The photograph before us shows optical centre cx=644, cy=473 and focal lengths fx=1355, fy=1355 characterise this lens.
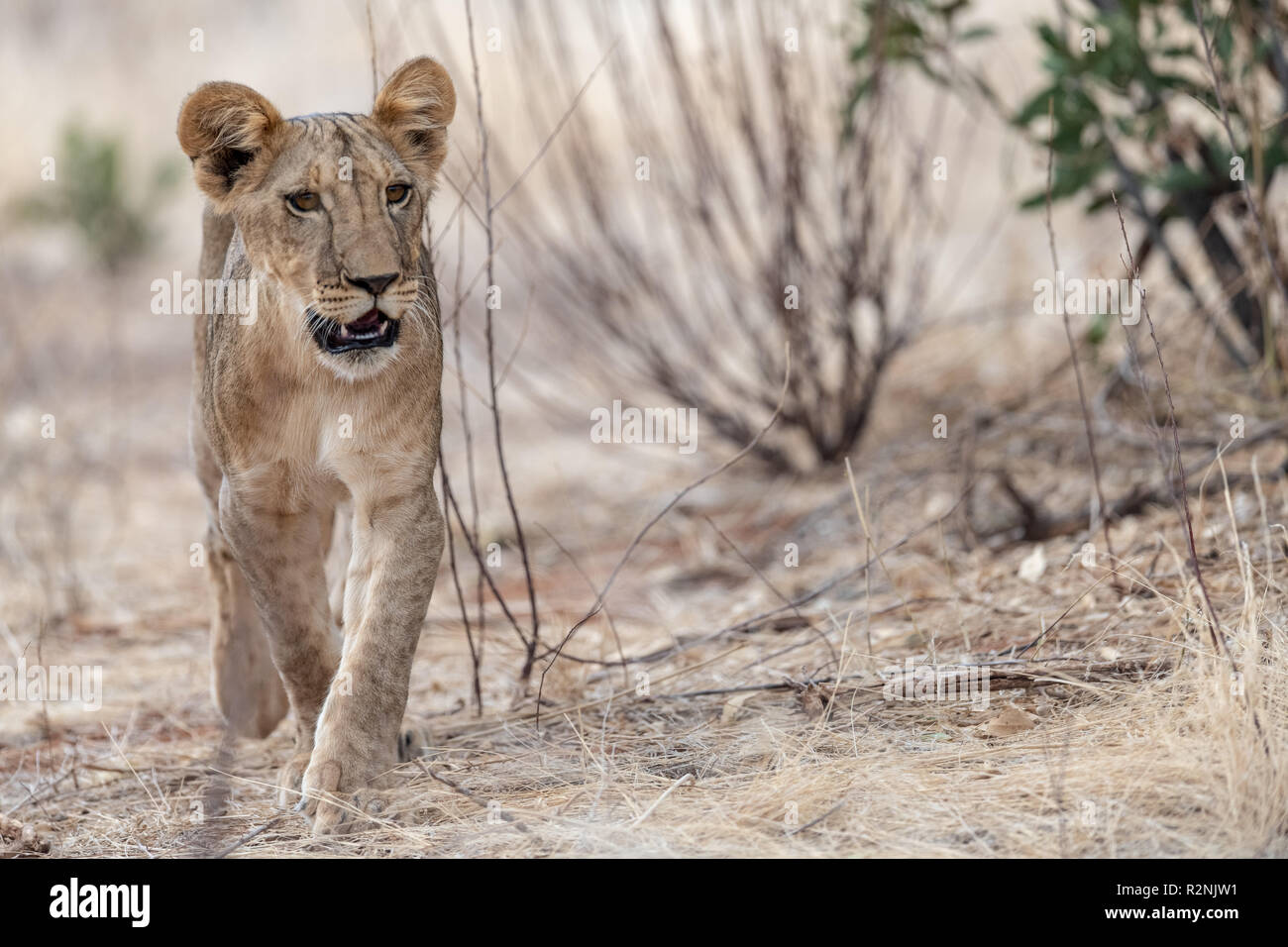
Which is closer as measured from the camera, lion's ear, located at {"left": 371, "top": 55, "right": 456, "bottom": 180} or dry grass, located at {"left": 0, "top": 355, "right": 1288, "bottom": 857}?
dry grass, located at {"left": 0, "top": 355, "right": 1288, "bottom": 857}

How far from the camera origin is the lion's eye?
9.88 ft

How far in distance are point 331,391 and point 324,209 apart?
44cm

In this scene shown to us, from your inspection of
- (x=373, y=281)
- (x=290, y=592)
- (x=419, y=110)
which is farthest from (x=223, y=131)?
(x=290, y=592)

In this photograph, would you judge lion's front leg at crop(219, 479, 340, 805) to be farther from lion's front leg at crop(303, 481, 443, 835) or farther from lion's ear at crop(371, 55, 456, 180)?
lion's ear at crop(371, 55, 456, 180)

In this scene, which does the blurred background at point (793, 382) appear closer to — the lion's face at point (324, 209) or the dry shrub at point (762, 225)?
the dry shrub at point (762, 225)

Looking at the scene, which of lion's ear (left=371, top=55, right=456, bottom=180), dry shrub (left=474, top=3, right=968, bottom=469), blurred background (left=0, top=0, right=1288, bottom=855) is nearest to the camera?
lion's ear (left=371, top=55, right=456, bottom=180)

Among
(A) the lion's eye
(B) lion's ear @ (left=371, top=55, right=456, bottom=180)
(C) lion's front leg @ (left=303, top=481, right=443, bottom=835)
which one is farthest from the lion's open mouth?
(B) lion's ear @ (left=371, top=55, right=456, bottom=180)

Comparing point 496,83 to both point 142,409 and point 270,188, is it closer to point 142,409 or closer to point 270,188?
point 142,409

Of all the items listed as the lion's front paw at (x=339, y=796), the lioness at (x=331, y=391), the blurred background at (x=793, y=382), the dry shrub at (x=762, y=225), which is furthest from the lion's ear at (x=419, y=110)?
the dry shrub at (x=762, y=225)

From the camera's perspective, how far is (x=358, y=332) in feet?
9.80

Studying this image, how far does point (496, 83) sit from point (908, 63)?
11.9 meters

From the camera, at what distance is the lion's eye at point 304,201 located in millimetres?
3012

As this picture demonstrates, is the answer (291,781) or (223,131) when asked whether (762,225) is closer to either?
(223,131)

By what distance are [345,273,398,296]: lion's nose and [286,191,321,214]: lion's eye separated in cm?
23
